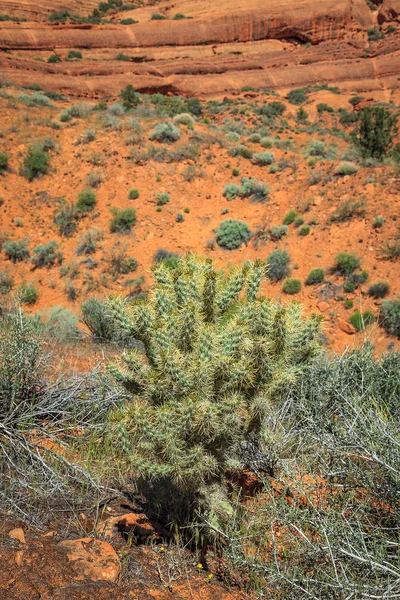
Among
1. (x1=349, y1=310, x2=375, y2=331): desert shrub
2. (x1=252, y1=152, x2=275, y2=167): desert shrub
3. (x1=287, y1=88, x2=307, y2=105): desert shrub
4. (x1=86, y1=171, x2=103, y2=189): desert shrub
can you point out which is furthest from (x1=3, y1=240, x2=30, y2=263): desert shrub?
(x1=287, y1=88, x2=307, y2=105): desert shrub

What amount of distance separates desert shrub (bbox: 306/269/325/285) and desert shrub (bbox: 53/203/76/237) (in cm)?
924

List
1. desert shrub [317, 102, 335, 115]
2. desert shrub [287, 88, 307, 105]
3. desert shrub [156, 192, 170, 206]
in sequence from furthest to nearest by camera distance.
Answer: desert shrub [287, 88, 307, 105] < desert shrub [317, 102, 335, 115] < desert shrub [156, 192, 170, 206]

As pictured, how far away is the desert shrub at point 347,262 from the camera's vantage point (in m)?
13.6

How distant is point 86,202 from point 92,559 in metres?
16.4

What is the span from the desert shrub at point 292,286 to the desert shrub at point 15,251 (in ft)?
30.9

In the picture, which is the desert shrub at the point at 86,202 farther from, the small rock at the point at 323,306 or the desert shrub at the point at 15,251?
the small rock at the point at 323,306

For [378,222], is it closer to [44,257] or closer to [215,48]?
[44,257]

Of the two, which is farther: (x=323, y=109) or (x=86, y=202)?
(x=323, y=109)

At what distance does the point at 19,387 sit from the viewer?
182 inches

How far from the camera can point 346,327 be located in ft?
39.9

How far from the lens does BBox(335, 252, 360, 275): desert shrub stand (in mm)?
13555

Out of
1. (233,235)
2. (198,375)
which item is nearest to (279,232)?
(233,235)

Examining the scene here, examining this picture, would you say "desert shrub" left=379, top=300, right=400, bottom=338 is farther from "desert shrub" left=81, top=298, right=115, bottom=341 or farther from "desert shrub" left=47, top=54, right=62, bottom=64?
"desert shrub" left=47, top=54, right=62, bottom=64

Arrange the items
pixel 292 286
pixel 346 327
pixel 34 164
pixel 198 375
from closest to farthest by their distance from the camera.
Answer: pixel 198 375, pixel 346 327, pixel 292 286, pixel 34 164
